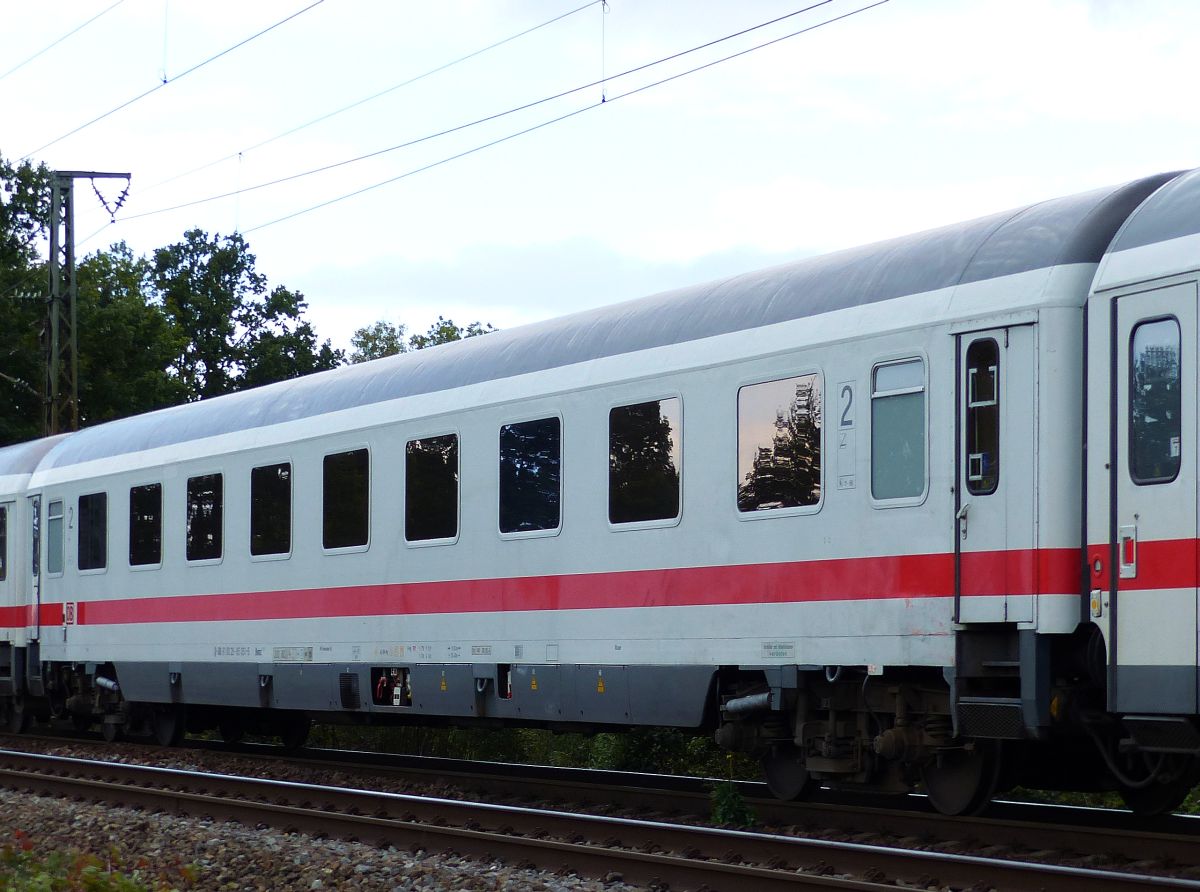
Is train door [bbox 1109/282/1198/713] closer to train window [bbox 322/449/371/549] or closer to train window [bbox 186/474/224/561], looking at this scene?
train window [bbox 322/449/371/549]

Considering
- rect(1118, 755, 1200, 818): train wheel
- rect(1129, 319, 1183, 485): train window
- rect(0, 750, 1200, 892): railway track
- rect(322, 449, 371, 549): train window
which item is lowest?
rect(0, 750, 1200, 892): railway track

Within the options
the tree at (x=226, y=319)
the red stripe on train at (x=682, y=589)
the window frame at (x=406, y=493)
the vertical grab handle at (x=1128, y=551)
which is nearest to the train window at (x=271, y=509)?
the red stripe on train at (x=682, y=589)

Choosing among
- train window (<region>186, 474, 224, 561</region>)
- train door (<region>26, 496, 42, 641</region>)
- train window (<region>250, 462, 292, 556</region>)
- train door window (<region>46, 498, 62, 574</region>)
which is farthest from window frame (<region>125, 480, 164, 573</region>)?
train door (<region>26, 496, 42, 641</region>)

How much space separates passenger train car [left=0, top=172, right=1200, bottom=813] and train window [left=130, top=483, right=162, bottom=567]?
1.02 metres

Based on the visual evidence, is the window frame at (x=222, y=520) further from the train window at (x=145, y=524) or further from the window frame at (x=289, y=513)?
the window frame at (x=289, y=513)

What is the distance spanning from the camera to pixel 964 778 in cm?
1031

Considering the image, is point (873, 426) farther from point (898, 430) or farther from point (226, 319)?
point (226, 319)

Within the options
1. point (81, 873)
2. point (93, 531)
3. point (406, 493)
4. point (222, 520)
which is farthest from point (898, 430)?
point (93, 531)

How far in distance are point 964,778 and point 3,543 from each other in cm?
1552

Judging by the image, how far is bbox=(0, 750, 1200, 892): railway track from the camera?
27.5 feet

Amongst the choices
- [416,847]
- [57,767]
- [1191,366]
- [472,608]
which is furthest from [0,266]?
[1191,366]

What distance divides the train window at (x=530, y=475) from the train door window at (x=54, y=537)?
9.20 m

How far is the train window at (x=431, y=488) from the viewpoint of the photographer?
1439 cm

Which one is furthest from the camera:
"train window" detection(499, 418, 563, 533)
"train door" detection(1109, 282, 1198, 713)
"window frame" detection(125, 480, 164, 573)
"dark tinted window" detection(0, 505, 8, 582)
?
"dark tinted window" detection(0, 505, 8, 582)
